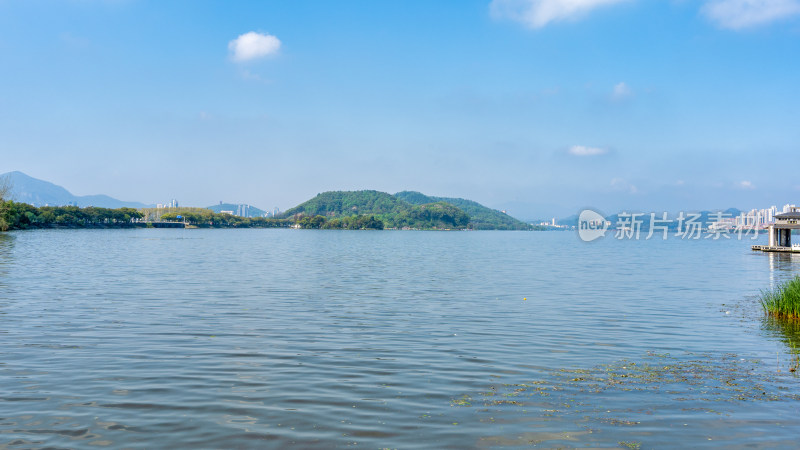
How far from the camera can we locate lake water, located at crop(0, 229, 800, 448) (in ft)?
32.2

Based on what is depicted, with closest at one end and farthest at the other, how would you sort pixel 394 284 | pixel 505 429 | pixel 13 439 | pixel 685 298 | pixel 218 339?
pixel 13 439 < pixel 505 429 < pixel 218 339 < pixel 685 298 < pixel 394 284

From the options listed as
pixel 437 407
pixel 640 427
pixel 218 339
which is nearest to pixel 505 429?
pixel 437 407

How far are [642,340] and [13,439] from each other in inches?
683

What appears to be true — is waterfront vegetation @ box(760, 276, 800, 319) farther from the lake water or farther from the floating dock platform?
the floating dock platform

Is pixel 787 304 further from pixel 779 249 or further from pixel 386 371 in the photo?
pixel 779 249

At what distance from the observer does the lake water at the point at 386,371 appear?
9805 mm

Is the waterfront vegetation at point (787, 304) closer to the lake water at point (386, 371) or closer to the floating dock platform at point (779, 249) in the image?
the lake water at point (386, 371)

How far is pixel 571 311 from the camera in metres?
25.7

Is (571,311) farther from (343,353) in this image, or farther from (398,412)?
(398,412)

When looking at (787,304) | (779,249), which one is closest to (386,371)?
(787,304)

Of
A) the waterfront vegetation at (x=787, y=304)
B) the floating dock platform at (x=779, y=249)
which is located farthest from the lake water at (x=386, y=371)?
the floating dock platform at (x=779, y=249)

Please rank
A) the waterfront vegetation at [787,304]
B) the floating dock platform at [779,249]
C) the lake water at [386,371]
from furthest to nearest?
the floating dock platform at [779,249], the waterfront vegetation at [787,304], the lake water at [386,371]

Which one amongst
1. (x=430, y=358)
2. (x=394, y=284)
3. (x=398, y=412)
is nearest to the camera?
(x=398, y=412)

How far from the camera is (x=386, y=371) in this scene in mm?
14148
